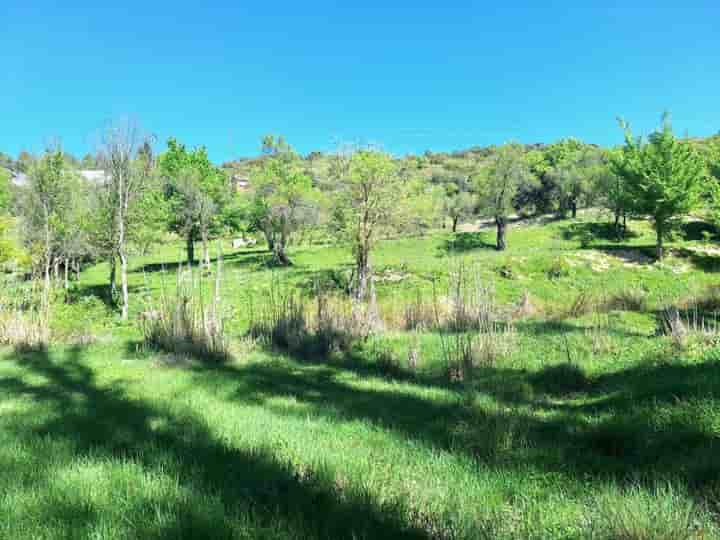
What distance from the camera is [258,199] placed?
3759cm

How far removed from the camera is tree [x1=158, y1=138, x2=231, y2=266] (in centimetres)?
3350

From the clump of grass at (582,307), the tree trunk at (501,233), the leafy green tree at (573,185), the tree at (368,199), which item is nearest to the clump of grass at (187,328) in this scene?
the clump of grass at (582,307)

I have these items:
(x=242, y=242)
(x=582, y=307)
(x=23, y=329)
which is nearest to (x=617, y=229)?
(x=582, y=307)

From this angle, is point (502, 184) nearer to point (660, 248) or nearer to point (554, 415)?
point (660, 248)

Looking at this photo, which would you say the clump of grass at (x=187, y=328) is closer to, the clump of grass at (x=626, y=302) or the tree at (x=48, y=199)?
the clump of grass at (x=626, y=302)

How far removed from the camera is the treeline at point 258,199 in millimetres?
20547

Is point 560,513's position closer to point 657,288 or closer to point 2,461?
point 2,461

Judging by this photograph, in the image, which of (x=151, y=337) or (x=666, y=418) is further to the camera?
(x=151, y=337)

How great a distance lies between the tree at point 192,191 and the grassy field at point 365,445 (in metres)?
24.3

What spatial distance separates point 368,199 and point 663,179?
20792 mm

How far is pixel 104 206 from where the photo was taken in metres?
22.8

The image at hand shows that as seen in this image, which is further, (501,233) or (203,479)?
(501,233)

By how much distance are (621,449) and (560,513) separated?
1.69 meters

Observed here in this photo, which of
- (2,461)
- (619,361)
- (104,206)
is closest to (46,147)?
(104,206)
